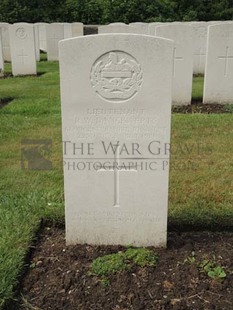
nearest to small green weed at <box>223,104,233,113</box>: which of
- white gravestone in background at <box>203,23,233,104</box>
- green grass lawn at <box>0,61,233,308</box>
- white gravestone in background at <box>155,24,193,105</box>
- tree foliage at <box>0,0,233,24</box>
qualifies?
white gravestone in background at <box>203,23,233,104</box>

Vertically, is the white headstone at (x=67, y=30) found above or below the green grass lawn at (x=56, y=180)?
above

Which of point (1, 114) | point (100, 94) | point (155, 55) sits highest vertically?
point (155, 55)

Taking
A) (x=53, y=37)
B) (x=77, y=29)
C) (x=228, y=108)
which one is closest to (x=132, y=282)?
(x=228, y=108)

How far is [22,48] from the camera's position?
1168cm

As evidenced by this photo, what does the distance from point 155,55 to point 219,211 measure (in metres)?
1.55

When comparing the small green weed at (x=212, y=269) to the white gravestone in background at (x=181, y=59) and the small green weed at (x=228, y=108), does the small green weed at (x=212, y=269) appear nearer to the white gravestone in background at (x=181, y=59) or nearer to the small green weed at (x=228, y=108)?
the small green weed at (x=228, y=108)

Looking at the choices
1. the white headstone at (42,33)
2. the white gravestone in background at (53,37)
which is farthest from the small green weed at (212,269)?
the white headstone at (42,33)

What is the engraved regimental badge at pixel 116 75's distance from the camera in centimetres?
259

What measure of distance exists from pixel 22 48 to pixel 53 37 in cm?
540

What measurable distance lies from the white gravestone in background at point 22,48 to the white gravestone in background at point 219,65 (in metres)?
5.95

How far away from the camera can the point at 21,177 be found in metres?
4.38

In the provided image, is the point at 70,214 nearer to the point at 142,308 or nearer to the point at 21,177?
the point at 142,308

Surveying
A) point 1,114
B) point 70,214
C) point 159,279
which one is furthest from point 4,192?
point 1,114

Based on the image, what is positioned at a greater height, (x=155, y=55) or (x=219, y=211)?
(x=155, y=55)
